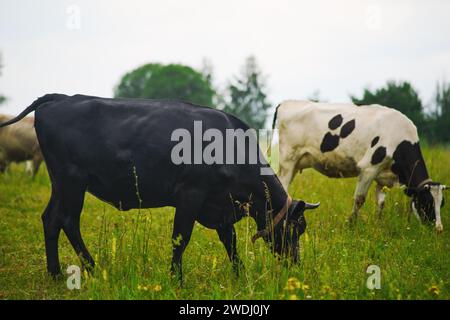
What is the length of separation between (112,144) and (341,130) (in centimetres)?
496

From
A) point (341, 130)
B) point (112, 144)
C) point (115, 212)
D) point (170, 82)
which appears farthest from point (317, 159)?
point (170, 82)

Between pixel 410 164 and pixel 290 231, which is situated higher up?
pixel 410 164

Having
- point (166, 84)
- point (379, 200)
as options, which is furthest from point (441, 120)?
point (166, 84)

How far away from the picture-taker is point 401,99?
23.8 meters

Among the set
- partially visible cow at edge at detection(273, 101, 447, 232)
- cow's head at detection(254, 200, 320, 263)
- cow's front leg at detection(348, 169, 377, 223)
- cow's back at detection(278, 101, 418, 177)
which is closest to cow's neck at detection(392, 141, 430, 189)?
partially visible cow at edge at detection(273, 101, 447, 232)

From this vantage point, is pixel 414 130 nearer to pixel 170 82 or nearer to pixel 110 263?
pixel 110 263

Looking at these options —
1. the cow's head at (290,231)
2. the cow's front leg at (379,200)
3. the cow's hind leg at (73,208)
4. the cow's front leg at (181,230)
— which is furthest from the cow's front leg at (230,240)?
the cow's front leg at (379,200)

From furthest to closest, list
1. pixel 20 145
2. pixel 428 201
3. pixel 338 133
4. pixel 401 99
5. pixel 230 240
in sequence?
pixel 401 99 < pixel 20 145 < pixel 338 133 < pixel 428 201 < pixel 230 240

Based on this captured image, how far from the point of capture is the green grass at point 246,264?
4.92 meters

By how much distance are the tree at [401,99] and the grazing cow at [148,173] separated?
18902mm

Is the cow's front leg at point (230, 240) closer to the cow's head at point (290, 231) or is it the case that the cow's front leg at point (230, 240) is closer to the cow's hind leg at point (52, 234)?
the cow's head at point (290, 231)

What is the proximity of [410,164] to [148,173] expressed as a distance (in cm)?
493

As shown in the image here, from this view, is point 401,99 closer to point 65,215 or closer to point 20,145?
point 20,145

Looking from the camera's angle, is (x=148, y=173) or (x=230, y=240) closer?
(x=148, y=173)
